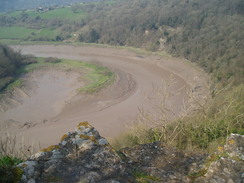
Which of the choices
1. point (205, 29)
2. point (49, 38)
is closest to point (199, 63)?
point (205, 29)

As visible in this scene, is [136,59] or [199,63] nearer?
[199,63]

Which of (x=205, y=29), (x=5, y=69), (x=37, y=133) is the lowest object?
(x=37, y=133)

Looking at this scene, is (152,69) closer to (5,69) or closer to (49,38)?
(5,69)

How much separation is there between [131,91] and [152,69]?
818 cm

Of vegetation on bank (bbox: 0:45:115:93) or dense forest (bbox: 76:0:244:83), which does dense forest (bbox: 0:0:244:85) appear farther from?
vegetation on bank (bbox: 0:45:115:93)

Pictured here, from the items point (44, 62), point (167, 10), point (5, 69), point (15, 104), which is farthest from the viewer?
point (167, 10)

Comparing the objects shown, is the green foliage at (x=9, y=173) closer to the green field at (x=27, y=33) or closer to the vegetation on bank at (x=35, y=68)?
the vegetation on bank at (x=35, y=68)

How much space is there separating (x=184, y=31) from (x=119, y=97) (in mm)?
21681

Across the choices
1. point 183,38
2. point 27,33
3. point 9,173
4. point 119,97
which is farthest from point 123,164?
point 27,33

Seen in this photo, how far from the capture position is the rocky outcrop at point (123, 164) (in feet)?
12.3

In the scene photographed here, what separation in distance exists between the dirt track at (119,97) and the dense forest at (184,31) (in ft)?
8.87

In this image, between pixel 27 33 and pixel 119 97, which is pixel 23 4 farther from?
pixel 119 97

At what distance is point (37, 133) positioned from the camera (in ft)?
58.5

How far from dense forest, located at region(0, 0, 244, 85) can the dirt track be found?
8.87ft
